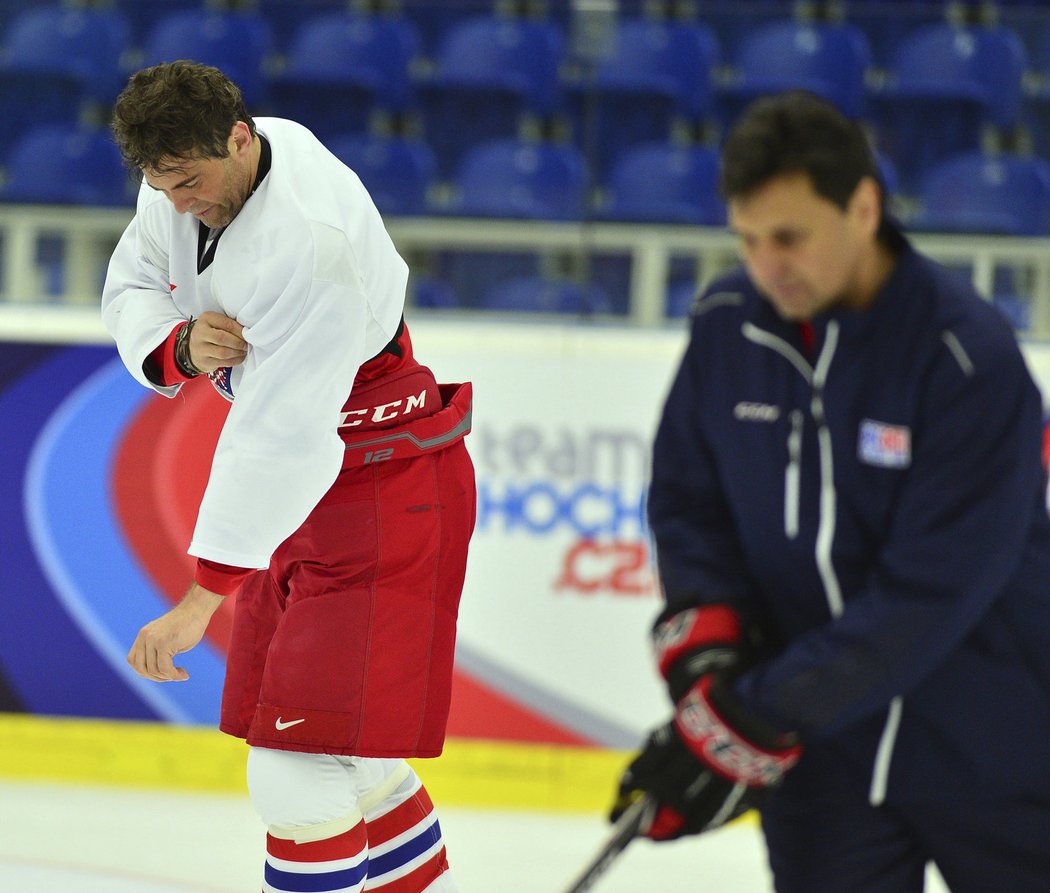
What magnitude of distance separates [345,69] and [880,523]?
134 inches

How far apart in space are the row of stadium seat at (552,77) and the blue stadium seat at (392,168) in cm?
6

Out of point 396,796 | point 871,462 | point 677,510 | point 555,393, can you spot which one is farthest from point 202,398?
point 871,462

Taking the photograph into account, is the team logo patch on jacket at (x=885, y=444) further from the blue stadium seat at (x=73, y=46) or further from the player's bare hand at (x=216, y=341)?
the blue stadium seat at (x=73, y=46)

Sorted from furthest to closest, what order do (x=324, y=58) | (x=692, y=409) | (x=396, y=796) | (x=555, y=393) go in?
1. (x=324, y=58)
2. (x=555, y=393)
3. (x=396, y=796)
4. (x=692, y=409)

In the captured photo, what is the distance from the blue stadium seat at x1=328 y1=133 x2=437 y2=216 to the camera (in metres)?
3.65

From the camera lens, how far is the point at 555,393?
11.4 ft

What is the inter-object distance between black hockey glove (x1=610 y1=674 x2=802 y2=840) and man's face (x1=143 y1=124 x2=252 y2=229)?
795 millimetres

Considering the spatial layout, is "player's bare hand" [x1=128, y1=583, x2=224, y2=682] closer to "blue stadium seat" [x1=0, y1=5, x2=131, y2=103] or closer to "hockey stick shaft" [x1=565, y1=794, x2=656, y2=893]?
"hockey stick shaft" [x1=565, y1=794, x2=656, y2=893]

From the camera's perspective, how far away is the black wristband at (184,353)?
1.74m

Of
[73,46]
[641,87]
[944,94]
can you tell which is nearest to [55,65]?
[73,46]

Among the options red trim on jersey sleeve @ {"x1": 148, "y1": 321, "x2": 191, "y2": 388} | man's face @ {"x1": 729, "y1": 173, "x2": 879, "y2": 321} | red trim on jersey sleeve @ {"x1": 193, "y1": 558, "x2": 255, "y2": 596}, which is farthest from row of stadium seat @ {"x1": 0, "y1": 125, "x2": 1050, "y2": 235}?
man's face @ {"x1": 729, "y1": 173, "x2": 879, "y2": 321}

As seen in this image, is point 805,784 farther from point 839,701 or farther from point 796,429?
point 796,429

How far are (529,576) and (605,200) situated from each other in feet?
3.27

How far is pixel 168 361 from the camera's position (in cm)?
177
